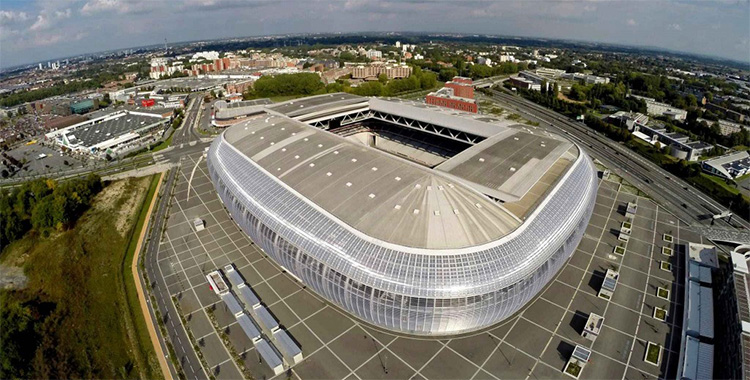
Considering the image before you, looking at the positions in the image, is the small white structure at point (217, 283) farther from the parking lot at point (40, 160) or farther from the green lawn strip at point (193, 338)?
the parking lot at point (40, 160)

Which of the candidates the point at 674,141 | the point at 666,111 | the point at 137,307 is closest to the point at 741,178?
the point at 674,141

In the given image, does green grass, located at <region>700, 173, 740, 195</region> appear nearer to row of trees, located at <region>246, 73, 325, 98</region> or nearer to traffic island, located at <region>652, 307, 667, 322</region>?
traffic island, located at <region>652, 307, 667, 322</region>

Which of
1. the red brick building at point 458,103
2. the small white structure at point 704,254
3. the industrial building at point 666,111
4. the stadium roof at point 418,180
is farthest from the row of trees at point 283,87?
the small white structure at point 704,254

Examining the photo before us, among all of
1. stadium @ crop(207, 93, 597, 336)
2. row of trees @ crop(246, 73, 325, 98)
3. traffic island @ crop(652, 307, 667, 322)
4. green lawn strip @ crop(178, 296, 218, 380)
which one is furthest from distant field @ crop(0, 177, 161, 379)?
row of trees @ crop(246, 73, 325, 98)

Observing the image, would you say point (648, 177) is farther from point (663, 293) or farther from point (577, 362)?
point (577, 362)

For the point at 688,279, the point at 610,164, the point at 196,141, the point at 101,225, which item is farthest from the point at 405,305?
the point at 196,141
